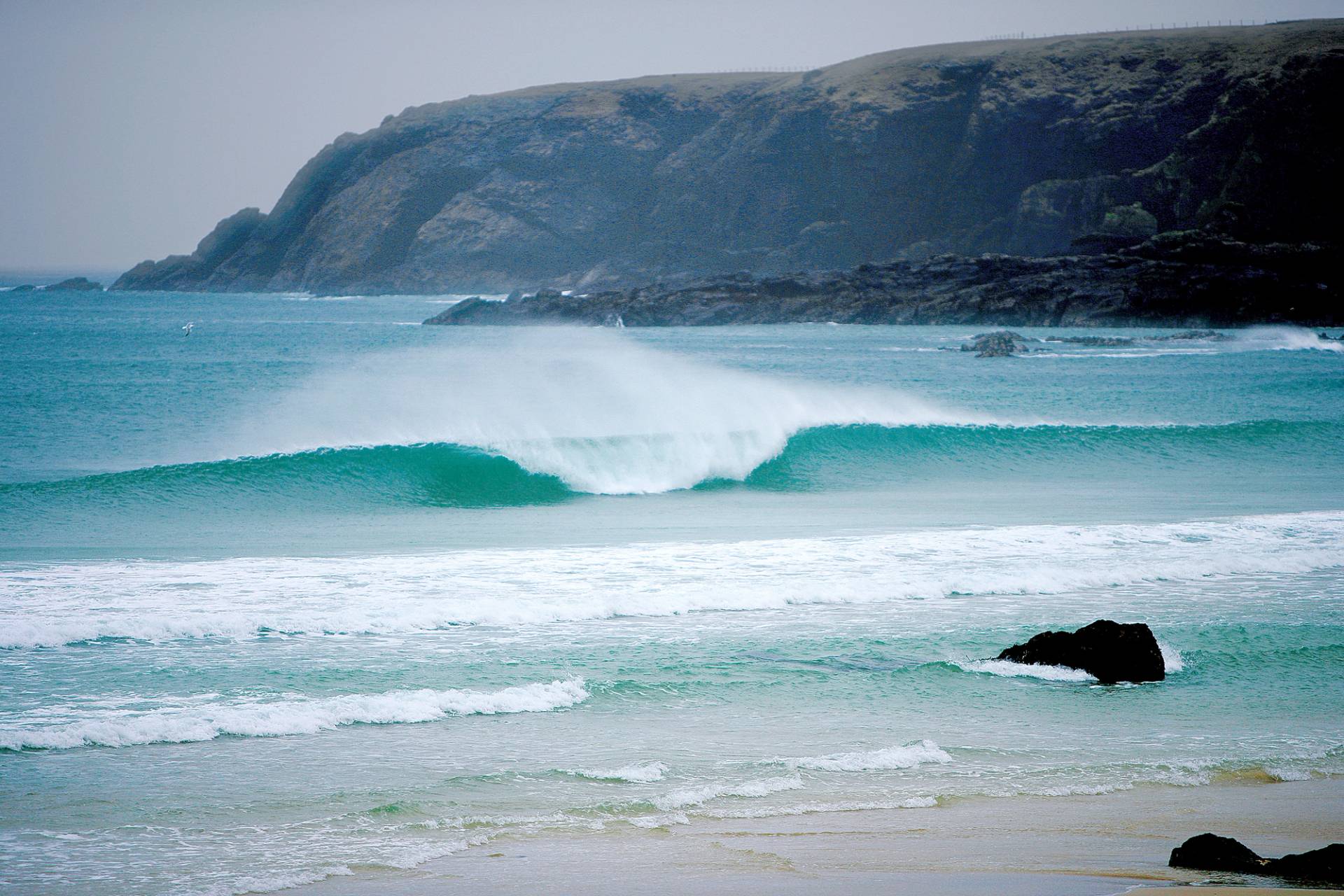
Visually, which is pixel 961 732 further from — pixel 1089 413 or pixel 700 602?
pixel 1089 413

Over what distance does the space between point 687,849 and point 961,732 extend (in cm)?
182

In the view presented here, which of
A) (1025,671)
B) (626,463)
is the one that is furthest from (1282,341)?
(1025,671)

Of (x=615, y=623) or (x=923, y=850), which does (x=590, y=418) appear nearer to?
(x=615, y=623)

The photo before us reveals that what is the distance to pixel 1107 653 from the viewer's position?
5.98 meters

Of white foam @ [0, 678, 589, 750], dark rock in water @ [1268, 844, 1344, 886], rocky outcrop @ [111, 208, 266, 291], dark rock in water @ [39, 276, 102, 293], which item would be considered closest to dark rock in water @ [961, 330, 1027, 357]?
white foam @ [0, 678, 589, 750]

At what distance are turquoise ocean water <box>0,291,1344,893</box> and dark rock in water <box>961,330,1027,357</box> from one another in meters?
19.2

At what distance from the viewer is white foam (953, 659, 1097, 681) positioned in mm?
6008

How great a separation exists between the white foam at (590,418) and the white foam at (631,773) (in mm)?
9269

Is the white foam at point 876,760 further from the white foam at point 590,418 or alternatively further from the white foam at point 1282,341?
the white foam at point 1282,341

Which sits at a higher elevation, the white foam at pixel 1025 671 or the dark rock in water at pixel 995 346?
the dark rock in water at pixel 995 346

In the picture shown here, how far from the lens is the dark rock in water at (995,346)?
38.2m

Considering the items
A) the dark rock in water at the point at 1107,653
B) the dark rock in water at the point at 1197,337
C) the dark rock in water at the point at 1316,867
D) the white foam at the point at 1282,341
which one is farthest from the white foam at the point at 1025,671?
the dark rock in water at the point at 1197,337

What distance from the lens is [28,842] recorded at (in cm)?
390

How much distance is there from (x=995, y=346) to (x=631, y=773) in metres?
36.0
